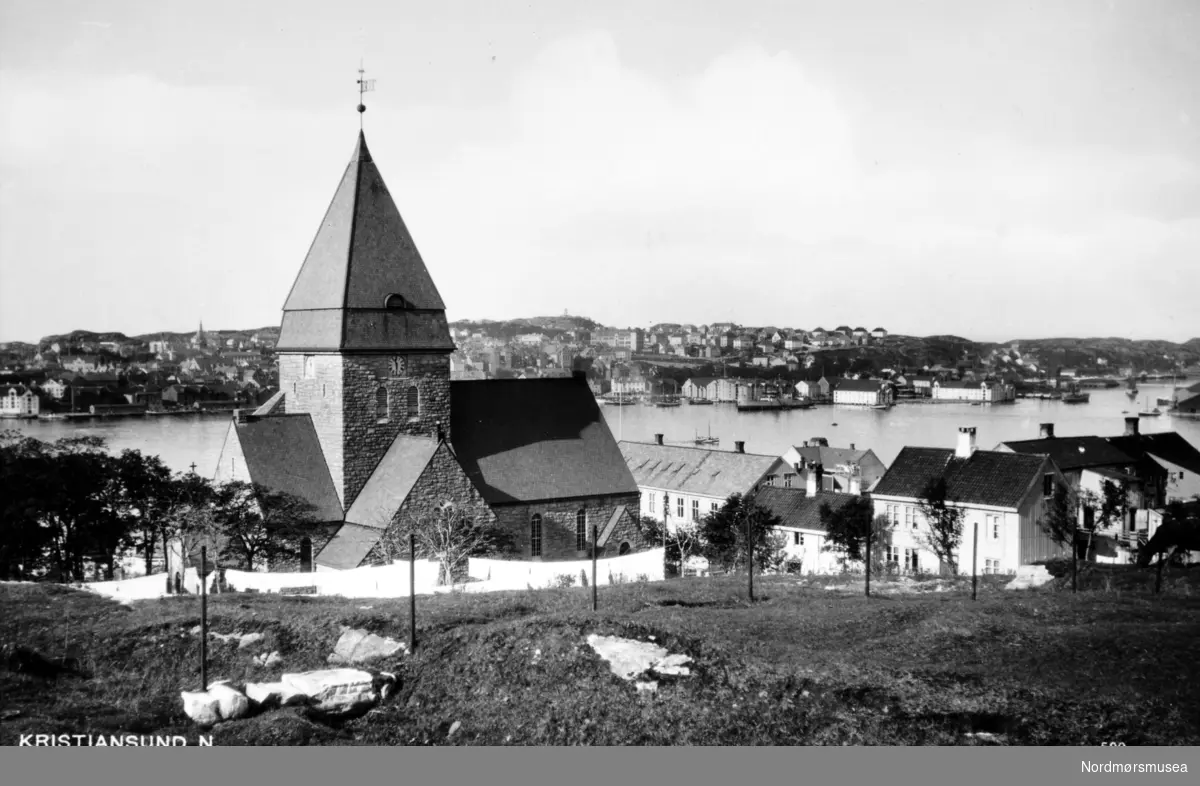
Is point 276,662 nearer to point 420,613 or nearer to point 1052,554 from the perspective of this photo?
point 420,613

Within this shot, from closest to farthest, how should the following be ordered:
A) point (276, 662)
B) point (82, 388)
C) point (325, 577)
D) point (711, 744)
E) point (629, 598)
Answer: point (711, 744) → point (276, 662) → point (629, 598) → point (325, 577) → point (82, 388)

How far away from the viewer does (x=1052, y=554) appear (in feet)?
76.9

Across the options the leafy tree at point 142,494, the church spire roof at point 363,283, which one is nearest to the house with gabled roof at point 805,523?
the church spire roof at point 363,283

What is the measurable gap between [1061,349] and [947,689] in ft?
56.1

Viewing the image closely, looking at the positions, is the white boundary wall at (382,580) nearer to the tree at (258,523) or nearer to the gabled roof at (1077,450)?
the tree at (258,523)

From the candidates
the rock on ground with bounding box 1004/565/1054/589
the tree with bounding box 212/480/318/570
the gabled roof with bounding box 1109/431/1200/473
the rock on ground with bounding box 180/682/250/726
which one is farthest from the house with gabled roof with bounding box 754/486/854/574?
the rock on ground with bounding box 180/682/250/726

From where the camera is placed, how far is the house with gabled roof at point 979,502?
74.9ft

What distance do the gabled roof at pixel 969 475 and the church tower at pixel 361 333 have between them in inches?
449

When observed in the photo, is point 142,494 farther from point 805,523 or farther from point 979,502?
point 979,502

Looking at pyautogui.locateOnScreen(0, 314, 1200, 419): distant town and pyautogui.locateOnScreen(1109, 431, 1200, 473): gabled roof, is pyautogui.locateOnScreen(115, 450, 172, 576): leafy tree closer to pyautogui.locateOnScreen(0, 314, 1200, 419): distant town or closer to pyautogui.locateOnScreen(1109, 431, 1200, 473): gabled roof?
pyautogui.locateOnScreen(0, 314, 1200, 419): distant town

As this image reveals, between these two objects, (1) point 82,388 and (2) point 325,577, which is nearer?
(2) point 325,577

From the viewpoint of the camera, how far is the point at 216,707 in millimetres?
8250

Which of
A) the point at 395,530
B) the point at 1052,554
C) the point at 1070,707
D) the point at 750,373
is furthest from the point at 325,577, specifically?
the point at 750,373

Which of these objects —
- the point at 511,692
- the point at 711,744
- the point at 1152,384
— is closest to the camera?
the point at 711,744
